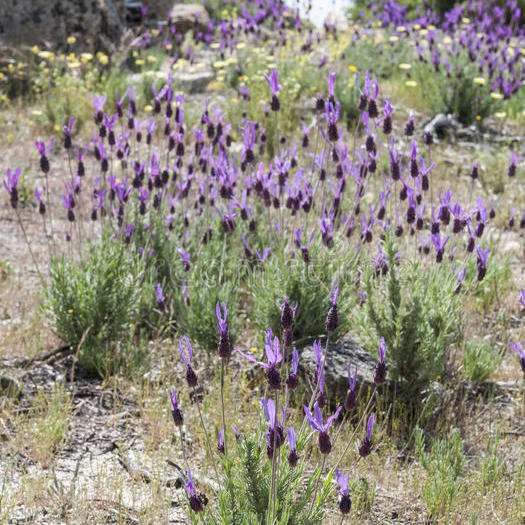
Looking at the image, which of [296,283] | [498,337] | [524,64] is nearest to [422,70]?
[524,64]

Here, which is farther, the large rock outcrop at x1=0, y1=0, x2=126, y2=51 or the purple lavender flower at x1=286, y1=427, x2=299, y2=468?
the large rock outcrop at x1=0, y1=0, x2=126, y2=51

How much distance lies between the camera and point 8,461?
246cm

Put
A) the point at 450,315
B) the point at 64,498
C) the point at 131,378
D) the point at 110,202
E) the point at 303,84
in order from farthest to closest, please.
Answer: the point at 303,84
the point at 110,202
the point at 131,378
the point at 450,315
the point at 64,498

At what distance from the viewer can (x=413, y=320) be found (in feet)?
9.55

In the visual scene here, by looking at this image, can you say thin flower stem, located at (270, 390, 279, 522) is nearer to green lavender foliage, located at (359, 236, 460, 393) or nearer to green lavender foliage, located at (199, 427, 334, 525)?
green lavender foliage, located at (199, 427, 334, 525)

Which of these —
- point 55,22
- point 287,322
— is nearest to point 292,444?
point 287,322

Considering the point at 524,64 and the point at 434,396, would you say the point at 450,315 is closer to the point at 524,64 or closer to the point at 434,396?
the point at 434,396

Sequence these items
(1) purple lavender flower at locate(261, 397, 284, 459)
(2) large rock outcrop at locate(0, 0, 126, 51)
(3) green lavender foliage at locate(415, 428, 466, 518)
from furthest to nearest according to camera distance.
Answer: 1. (2) large rock outcrop at locate(0, 0, 126, 51)
2. (3) green lavender foliage at locate(415, 428, 466, 518)
3. (1) purple lavender flower at locate(261, 397, 284, 459)

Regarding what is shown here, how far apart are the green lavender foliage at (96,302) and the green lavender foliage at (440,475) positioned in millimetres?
1487

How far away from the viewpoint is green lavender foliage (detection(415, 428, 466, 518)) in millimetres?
2260

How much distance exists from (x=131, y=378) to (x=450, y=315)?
1524mm

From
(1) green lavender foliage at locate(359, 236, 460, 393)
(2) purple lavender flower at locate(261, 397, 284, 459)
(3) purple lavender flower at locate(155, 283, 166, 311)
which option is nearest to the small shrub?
(1) green lavender foliage at locate(359, 236, 460, 393)

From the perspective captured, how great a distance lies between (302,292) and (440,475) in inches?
42.6

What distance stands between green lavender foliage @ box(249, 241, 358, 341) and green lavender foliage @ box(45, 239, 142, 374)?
659mm
